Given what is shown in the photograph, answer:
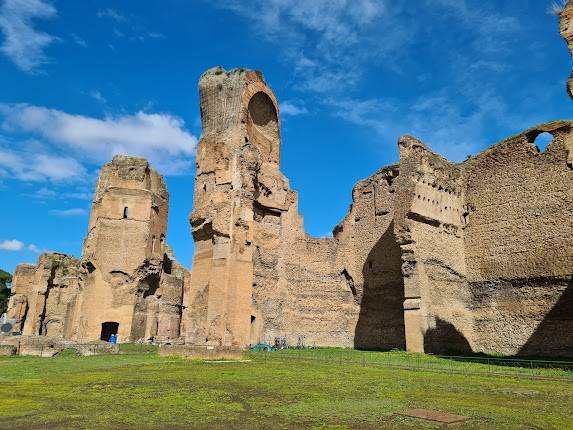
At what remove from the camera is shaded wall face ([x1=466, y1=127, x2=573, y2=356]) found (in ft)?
53.7

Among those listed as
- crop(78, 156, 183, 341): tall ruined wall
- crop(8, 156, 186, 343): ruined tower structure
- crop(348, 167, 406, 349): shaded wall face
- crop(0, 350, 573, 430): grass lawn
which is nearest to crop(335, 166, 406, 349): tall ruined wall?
crop(348, 167, 406, 349): shaded wall face

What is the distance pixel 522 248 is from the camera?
17.6 m

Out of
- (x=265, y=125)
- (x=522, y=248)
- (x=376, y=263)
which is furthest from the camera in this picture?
(x=265, y=125)

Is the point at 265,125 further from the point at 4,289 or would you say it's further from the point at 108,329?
the point at 4,289

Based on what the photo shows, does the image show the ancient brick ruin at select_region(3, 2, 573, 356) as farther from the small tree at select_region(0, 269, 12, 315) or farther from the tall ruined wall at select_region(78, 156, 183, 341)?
the small tree at select_region(0, 269, 12, 315)

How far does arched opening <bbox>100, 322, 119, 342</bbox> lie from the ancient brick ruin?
0.49 feet

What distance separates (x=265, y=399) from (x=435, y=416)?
225 cm

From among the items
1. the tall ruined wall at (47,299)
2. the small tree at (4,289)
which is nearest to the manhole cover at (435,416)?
the tall ruined wall at (47,299)

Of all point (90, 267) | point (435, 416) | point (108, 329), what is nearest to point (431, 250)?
point (435, 416)

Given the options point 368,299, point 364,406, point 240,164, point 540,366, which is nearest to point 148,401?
point 364,406

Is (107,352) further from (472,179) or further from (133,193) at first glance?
(472,179)

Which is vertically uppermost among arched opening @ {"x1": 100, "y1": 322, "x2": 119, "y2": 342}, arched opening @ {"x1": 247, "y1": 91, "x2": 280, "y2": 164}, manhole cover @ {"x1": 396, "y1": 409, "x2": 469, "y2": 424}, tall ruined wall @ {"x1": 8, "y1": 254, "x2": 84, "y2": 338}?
arched opening @ {"x1": 247, "y1": 91, "x2": 280, "y2": 164}

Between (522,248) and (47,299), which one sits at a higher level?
(522,248)

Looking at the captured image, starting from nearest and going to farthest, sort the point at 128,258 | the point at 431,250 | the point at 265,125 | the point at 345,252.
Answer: the point at 431,250 < the point at 345,252 < the point at 265,125 < the point at 128,258
